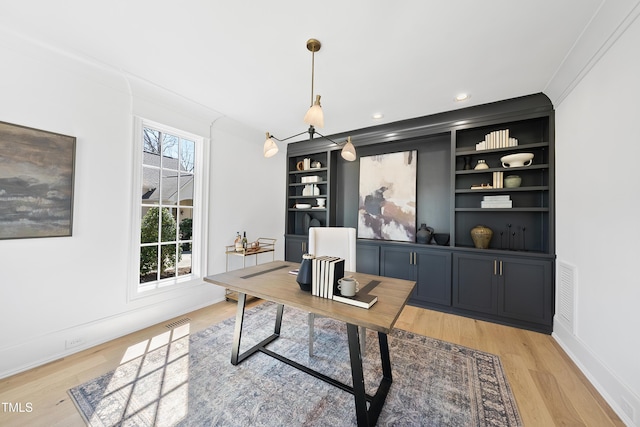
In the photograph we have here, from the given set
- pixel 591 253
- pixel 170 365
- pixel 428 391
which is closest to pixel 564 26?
pixel 591 253

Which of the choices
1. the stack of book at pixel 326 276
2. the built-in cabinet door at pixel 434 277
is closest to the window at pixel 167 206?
the stack of book at pixel 326 276

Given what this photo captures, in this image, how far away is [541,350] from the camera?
227cm

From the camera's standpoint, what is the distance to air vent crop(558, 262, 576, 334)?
2.19m

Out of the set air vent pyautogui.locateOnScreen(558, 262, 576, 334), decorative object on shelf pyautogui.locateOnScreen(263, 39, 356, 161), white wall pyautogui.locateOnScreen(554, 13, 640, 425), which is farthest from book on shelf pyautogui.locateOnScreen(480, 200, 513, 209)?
decorative object on shelf pyautogui.locateOnScreen(263, 39, 356, 161)

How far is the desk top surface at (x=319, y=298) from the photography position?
1.25 m

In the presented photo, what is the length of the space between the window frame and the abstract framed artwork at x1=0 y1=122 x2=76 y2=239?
0.52m

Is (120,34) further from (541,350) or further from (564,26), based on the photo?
(541,350)

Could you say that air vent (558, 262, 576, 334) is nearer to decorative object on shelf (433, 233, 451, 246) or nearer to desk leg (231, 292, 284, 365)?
decorative object on shelf (433, 233, 451, 246)

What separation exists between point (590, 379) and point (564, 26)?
263 centimetres

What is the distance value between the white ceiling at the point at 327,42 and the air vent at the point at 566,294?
5.94 ft

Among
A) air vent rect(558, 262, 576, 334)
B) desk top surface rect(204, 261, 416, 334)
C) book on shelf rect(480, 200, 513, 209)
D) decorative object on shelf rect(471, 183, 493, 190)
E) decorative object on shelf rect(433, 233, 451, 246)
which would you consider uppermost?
decorative object on shelf rect(471, 183, 493, 190)

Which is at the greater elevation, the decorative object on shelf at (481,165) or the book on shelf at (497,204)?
the decorative object on shelf at (481,165)

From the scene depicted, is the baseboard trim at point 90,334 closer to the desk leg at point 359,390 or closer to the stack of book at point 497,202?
the desk leg at point 359,390

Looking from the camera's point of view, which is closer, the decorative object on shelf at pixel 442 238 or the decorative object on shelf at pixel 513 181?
the decorative object on shelf at pixel 513 181
